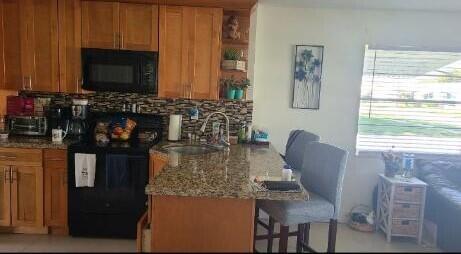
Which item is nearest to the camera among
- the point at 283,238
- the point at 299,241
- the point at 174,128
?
the point at 299,241

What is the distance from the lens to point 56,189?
337 centimetres

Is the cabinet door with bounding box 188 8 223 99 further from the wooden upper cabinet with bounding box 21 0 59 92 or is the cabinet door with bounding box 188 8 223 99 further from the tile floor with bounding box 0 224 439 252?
the tile floor with bounding box 0 224 439 252

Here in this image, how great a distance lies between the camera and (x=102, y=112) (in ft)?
12.8

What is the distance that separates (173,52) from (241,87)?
0.78 m

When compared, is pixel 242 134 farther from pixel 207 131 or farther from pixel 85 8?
pixel 85 8

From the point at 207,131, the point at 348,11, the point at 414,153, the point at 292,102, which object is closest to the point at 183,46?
the point at 207,131

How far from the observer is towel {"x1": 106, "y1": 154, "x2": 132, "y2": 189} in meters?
3.24

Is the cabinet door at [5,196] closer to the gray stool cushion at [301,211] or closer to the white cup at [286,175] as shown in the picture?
the gray stool cushion at [301,211]

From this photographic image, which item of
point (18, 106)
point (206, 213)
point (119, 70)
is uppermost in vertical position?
point (119, 70)

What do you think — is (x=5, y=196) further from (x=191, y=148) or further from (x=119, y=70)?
(x=191, y=148)

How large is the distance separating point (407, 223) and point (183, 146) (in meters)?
2.30

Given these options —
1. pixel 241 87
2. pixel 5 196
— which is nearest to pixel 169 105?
pixel 241 87

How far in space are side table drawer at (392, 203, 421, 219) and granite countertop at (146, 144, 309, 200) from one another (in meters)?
1.39

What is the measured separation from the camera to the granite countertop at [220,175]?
188 cm
